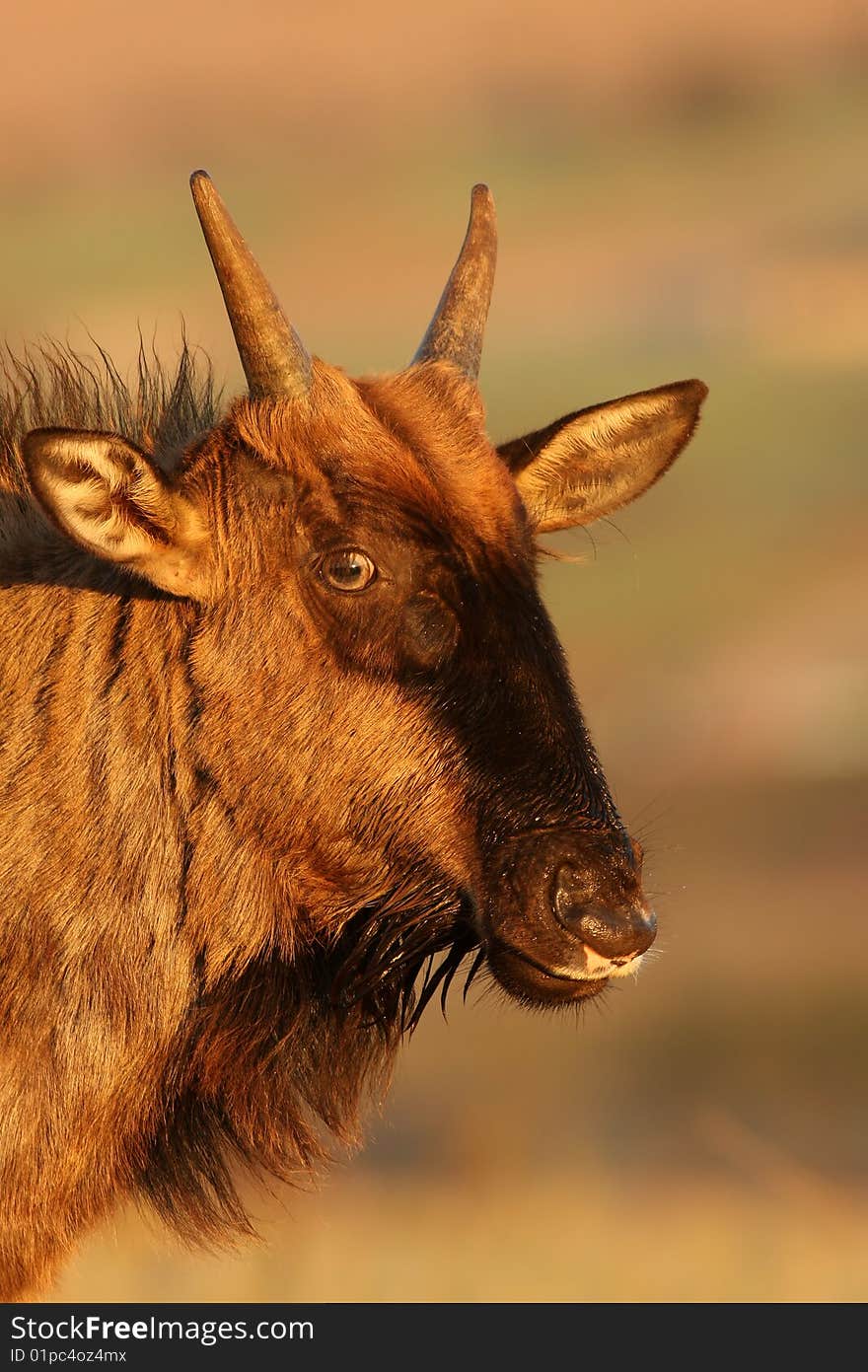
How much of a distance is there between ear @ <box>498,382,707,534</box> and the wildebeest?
1.93 feet

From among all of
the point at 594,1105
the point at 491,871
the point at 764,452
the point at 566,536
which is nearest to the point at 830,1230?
the point at 594,1105

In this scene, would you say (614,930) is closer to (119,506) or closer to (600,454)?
(119,506)

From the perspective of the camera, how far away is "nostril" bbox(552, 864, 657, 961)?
6.73m

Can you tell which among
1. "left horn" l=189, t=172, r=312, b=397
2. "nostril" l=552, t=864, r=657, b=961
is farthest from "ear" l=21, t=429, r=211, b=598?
"nostril" l=552, t=864, r=657, b=961

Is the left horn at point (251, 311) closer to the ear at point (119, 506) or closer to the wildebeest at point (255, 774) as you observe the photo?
the wildebeest at point (255, 774)

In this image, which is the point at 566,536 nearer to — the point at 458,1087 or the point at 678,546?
the point at 458,1087

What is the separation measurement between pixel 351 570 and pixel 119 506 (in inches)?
34.7

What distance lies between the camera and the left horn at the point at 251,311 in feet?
23.8

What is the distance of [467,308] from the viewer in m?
8.59

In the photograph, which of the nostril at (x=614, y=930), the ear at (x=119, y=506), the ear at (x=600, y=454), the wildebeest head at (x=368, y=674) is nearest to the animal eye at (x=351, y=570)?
the wildebeest head at (x=368, y=674)

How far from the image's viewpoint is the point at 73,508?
7062 millimetres

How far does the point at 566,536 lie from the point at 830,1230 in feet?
28.5

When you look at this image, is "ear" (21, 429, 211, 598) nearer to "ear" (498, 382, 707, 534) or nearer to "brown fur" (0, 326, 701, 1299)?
"brown fur" (0, 326, 701, 1299)

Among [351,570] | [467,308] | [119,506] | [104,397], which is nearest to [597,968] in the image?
[351,570]
